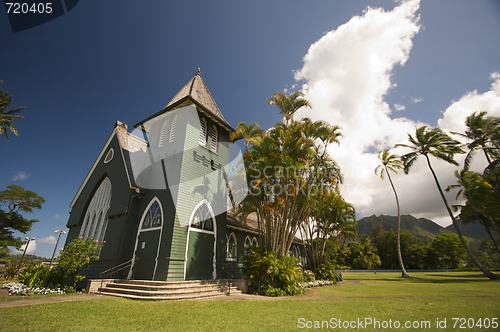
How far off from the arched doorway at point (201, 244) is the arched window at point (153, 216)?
180cm

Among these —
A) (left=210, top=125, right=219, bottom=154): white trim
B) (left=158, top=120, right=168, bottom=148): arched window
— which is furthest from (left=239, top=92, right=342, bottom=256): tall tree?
(left=158, top=120, right=168, bottom=148): arched window

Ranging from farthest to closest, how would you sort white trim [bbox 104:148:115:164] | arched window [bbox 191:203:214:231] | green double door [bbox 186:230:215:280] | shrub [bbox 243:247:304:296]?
white trim [bbox 104:148:115:164] < arched window [bbox 191:203:214:231] < green double door [bbox 186:230:215:280] < shrub [bbox 243:247:304:296]

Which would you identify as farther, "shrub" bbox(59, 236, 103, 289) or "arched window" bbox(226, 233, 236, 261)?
"arched window" bbox(226, 233, 236, 261)

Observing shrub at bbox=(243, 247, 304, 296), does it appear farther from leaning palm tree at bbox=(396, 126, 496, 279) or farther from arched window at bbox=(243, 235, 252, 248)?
leaning palm tree at bbox=(396, 126, 496, 279)

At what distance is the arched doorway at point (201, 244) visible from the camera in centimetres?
1103

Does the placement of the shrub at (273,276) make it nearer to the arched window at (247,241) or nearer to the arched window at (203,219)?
the arched window at (203,219)

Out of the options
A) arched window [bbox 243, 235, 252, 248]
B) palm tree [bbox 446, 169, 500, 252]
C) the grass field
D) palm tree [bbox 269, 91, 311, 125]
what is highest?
palm tree [bbox 269, 91, 311, 125]

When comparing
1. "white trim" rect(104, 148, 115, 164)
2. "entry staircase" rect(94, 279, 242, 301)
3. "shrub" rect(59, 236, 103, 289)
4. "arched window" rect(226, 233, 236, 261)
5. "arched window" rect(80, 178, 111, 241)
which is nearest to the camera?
"entry staircase" rect(94, 279, 242, 301)

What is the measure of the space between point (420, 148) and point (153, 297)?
1107 inches

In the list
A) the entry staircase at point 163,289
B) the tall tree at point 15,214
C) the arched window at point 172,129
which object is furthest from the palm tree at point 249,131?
the tall tree at point 15,214

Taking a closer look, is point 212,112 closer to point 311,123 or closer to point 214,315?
point 311,123

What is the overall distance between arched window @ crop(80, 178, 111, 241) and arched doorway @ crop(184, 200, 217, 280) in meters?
6.41

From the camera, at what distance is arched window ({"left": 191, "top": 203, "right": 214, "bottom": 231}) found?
39.2ft

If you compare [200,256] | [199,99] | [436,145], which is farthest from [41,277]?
[436,145]
